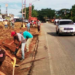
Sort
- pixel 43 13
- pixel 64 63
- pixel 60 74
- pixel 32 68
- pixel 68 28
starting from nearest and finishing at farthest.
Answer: pixel 60 74 → pixel 32 68 → pixel 64 63 → pixel 68 28 → pixel 43 13

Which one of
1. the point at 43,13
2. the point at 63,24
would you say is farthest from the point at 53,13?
the point at 63,24

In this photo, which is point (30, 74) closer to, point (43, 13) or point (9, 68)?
point (9, 68)

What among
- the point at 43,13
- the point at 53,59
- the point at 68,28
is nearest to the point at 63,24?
the point at 68,28

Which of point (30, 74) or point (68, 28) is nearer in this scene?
point (30, 74)

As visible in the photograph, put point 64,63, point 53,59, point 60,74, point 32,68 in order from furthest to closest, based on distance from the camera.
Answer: point 53,59 → point 64,63 → point 32,68 → point 60,74

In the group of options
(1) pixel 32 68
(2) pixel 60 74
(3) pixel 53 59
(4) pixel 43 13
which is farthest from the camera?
(4) pixel 43 13

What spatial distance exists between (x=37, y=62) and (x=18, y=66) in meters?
0.94

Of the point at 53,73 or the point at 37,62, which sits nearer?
the point at 53,73

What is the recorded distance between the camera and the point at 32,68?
7406 millimetres

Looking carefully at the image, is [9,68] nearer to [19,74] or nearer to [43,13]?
[19,74]

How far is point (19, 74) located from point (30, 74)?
43cm

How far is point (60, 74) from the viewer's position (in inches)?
255

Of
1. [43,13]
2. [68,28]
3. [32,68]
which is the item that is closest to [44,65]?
[32,68]

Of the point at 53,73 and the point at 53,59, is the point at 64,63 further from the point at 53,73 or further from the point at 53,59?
the point at 53,73
